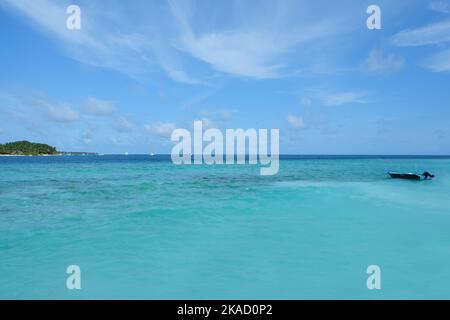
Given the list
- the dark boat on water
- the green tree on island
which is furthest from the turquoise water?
the green tree on island

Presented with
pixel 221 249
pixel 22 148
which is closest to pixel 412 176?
pixel 221 249

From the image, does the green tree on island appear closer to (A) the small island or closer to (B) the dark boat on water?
(A) the small island

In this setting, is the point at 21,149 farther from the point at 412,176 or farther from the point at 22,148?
the point at 412,176

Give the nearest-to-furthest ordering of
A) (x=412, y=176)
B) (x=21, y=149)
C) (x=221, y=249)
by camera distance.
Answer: (x=221, y=249) → (x=412, y=176) → (x=21, y=149)

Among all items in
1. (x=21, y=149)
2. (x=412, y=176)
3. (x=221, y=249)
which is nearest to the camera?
(x=221, y=249)

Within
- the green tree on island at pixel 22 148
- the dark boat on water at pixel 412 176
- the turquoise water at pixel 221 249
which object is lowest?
the turquoise water at pixel 221 249

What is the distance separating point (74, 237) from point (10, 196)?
39.3 feet

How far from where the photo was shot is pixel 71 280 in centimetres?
777

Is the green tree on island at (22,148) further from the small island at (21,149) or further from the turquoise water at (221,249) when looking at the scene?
the turquoise water at (221,249)

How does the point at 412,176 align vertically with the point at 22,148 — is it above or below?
below

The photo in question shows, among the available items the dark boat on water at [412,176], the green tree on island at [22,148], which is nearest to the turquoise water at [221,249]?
the dark boat on water at [412,176]

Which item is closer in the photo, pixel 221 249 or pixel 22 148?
pixel 221 249

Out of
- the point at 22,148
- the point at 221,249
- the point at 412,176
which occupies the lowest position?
the point at 221,249
